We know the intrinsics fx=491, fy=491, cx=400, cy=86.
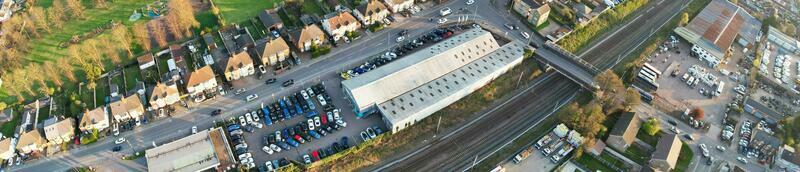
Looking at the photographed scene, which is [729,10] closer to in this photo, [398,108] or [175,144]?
[398,108]

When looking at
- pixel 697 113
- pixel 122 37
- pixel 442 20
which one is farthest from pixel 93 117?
pixel 697 113

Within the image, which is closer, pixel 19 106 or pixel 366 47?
pixel 19 106

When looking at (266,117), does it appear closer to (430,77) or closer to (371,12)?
(430,77)

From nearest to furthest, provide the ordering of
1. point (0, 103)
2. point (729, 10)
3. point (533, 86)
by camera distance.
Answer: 1. point (0, 103)
2. point (533, 86)
3. point (729, 10)

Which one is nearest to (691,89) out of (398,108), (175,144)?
(398,108)

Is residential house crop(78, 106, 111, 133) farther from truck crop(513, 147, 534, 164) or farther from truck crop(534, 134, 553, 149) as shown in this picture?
truck crop(534, 134, 553, 149)

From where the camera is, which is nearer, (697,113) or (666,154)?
(666,154)
